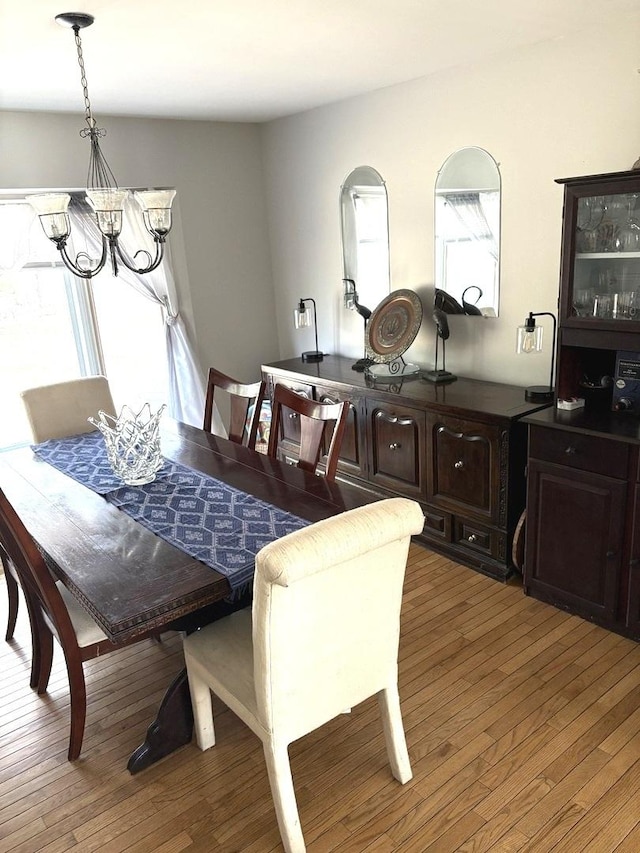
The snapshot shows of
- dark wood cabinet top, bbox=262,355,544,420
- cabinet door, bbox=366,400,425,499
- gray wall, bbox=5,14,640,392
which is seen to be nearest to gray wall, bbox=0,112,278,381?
gray wall, bbox=5,14,640,392

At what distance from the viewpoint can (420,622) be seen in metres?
2.73

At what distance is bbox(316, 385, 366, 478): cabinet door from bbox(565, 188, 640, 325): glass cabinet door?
1320 mm

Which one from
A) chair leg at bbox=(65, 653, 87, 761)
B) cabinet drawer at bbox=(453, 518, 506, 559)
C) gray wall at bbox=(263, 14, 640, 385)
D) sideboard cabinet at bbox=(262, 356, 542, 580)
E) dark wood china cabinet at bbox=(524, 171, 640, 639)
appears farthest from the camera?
cabinet drawer at bbox=(453, 518, 506, 559)

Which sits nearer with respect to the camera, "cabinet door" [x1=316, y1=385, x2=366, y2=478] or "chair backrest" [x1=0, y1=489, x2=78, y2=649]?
"chair backrest" [x1=0, y1=489, x2=78, y2=649]

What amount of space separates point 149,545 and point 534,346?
184cm

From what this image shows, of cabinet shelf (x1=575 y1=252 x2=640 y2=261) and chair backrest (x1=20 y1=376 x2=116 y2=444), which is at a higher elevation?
cabinet shelf (x1=575 y1=252 x2=640 y2=261)

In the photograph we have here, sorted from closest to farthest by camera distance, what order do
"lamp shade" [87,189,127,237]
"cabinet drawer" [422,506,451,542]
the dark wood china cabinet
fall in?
"lamp shade" [87,189,127,237] < the dark wood china cabinet < "cabinet drawer" [422,506,451,542]

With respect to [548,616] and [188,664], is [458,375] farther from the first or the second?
[188,664]

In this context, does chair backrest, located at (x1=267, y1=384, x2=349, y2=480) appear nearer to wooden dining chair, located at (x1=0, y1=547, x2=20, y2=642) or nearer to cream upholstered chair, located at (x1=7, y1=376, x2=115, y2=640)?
cream upholstered chair, located at (x1=7, y1=376, x2=115, y2=640)

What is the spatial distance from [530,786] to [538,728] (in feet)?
0.83

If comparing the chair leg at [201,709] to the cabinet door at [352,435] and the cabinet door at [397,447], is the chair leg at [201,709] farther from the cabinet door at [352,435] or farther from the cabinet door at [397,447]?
the cabinet door at [352,435]

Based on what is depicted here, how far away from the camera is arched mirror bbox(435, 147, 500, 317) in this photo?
3168 millimetres

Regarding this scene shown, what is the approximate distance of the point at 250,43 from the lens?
8.31 feet

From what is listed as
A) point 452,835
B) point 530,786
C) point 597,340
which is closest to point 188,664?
point 452,835
